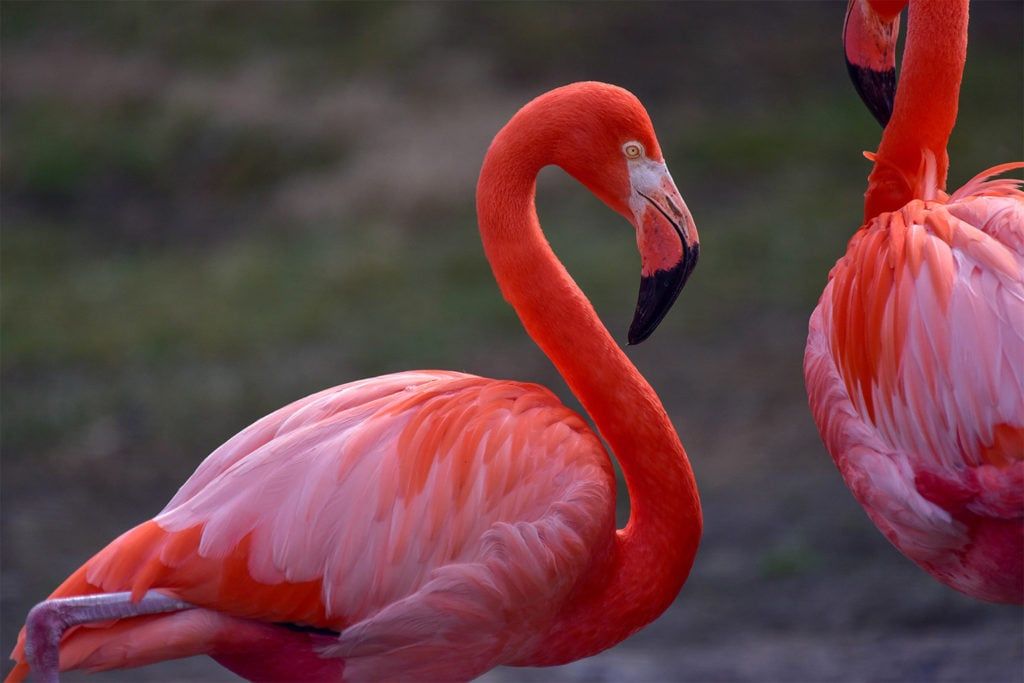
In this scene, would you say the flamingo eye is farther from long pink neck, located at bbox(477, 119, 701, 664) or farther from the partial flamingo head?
→ long pink neck, located at bbox(477, 119, 701, 664)

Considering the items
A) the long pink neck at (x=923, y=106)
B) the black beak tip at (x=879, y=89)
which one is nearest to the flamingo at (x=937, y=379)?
the long pink neck at (x=923, y=106)

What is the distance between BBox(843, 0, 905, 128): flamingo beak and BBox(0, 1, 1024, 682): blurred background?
1.71m

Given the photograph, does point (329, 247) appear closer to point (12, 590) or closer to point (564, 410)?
point (12, 590)

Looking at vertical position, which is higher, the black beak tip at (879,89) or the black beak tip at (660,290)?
the black beak tip at (879,89)

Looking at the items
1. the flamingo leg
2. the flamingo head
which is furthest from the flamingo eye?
the flamingo leg

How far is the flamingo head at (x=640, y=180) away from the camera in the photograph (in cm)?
277

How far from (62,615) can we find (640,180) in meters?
1.44

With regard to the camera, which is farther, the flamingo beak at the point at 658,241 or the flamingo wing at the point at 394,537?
the flamingo beak at the point at 658,241

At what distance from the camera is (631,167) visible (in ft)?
9.21

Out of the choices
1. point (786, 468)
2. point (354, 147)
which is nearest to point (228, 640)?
point (786, 468)

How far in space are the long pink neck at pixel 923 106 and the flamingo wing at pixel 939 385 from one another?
311 mm

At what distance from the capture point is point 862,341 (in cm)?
292

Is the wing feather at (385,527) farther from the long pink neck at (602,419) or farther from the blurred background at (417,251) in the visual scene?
the blurred background at (417,251)

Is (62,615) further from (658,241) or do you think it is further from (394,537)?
(658,241)
